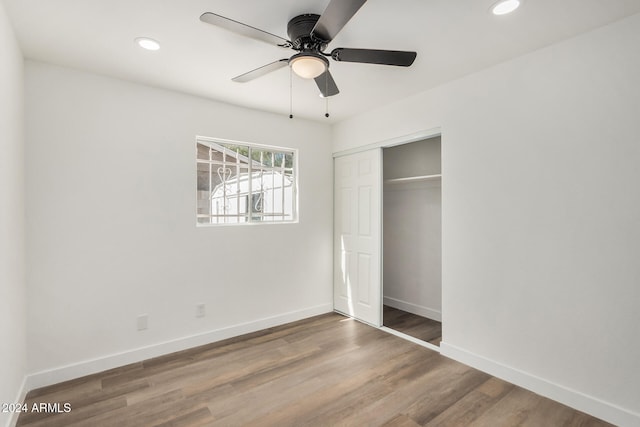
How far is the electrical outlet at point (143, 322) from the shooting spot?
2873 mm

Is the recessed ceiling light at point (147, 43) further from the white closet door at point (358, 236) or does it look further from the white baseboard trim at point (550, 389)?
the white baseboard trim at point (550, 389)

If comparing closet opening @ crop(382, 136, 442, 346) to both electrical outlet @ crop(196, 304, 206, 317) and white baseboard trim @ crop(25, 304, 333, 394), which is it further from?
electrical outlet @ crop(196, 304, 206, 317)

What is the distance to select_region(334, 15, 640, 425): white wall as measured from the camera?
1.99 m

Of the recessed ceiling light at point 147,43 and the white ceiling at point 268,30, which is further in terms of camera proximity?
the recessed ceiling light at point 147,43

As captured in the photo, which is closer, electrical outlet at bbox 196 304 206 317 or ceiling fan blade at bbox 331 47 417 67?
ceiling fan blade at bbox 331 47 417 67

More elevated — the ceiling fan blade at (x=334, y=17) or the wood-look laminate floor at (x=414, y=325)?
the ceiling fan blade at (x=334, y=17)

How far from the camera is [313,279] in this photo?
4.08m

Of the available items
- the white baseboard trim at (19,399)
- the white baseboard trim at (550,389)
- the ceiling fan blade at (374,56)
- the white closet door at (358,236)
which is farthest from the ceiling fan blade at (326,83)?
the white baseboard trim at (19,399)

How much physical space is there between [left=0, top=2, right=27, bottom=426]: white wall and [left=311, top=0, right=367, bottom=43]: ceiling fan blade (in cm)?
178

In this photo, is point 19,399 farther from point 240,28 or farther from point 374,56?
point 374,56

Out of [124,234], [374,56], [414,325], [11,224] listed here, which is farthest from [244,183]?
[414,325]

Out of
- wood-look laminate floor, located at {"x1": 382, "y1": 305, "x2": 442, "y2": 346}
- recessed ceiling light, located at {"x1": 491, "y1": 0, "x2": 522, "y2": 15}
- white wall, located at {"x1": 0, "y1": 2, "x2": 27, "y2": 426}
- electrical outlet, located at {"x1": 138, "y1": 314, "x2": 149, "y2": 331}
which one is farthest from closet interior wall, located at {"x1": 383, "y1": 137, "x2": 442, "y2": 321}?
white wall, located at {"x1": 0, "y1": 2, "x2": 27, "y2": 426}

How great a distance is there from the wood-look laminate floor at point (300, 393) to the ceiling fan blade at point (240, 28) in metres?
2.34

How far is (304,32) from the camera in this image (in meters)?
1.90
